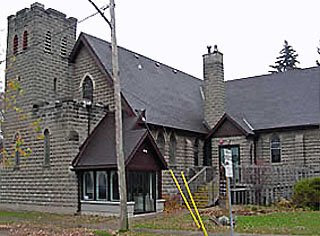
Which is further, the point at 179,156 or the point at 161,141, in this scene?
the point at 179,156

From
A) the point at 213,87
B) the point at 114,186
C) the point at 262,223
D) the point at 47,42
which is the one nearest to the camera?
the point at 262,223

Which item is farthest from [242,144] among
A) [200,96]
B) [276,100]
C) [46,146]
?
[46,146]

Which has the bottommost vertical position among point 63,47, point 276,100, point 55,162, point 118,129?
point 55,162

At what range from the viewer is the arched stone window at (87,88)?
30894 mm

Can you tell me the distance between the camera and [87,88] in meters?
31.2

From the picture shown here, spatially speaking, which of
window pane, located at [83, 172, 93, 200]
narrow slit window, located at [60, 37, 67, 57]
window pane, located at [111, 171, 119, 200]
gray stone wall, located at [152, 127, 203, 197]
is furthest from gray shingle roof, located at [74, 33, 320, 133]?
window pane, located at [111, 171, 119, 200]

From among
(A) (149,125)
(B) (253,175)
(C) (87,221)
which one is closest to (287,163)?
(B) (253,175)

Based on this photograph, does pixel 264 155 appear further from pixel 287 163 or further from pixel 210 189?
pixel 210 189

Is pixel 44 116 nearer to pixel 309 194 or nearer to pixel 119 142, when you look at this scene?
pixel 119 142

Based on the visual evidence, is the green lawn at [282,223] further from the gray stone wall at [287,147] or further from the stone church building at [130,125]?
the gray stone wall at [287,147]

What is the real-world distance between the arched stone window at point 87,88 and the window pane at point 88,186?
6.72 m

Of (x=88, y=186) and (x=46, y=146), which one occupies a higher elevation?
(x=46, y=146)

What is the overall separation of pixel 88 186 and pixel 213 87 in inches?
511

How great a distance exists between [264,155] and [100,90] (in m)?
11.2
